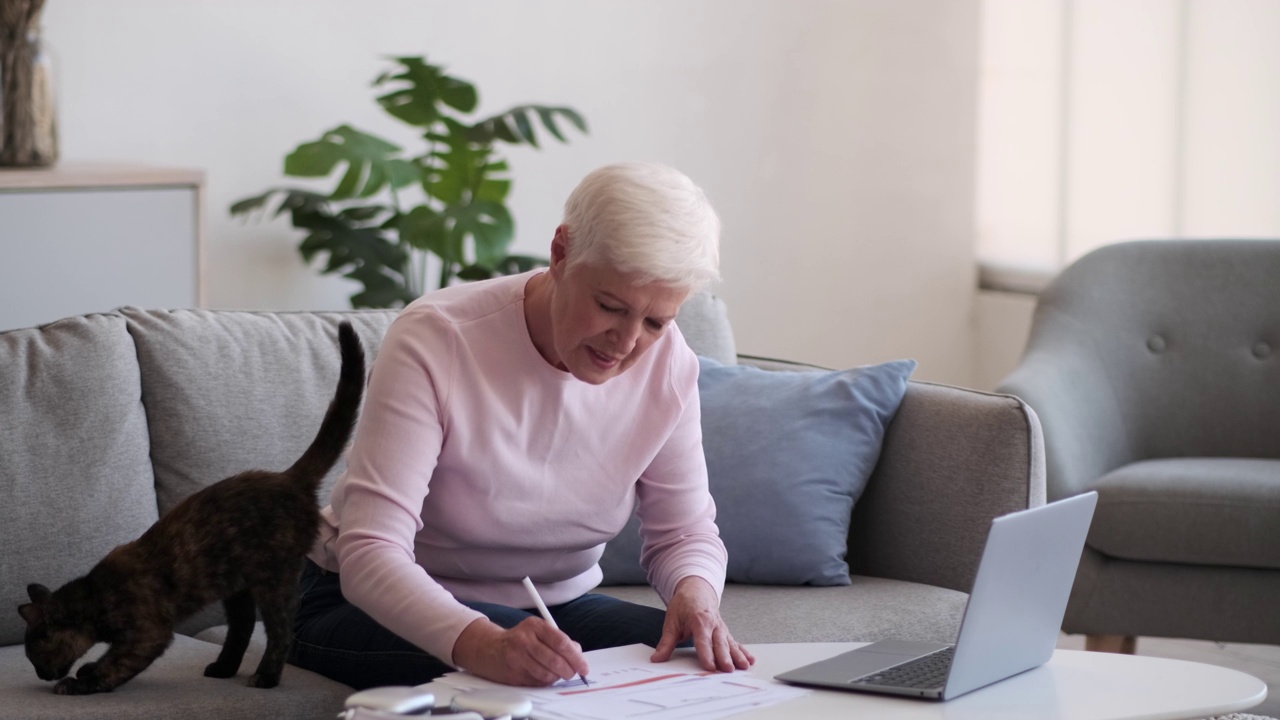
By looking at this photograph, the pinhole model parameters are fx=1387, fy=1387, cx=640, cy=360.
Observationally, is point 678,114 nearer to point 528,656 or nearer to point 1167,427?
point 1167,427

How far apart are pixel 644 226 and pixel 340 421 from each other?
450 millimetres

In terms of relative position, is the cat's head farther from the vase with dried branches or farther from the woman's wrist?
the vase with dried branches

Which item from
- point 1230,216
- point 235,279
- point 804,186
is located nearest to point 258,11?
point 235,279

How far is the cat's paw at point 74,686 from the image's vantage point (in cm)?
155

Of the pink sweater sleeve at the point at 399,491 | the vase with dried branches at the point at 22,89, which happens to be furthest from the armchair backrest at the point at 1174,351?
the vase with dried branches at the point at 22,89

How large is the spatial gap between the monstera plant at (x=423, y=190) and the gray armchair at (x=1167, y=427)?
1.24 meters

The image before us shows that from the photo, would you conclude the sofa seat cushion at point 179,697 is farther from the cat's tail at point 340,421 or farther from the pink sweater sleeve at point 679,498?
the pink sweater sleeve at point 679,498

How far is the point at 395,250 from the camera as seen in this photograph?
3.33 m

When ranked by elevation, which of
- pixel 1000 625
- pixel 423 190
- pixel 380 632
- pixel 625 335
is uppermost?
pixel 423 190

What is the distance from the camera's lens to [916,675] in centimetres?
135

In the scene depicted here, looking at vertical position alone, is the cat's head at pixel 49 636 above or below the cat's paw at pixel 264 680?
above

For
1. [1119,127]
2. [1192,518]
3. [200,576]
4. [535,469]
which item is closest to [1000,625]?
[535,469]

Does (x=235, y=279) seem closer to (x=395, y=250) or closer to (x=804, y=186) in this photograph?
(x=395, y=250)

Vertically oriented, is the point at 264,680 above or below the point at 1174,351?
below
